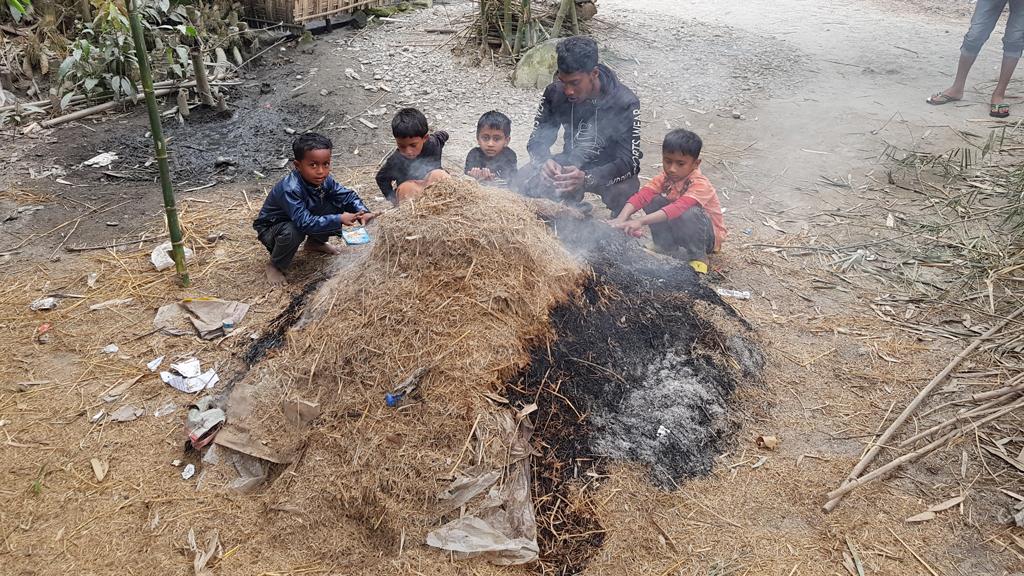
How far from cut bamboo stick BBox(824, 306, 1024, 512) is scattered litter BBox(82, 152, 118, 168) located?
714cm

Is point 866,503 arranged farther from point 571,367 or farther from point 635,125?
point 635,125

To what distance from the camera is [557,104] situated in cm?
514

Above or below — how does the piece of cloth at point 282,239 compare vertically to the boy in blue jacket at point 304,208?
below

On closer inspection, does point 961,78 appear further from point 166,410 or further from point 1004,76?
point 166,410

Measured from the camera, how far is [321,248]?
15.2 feet

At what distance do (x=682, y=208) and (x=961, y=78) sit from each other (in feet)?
20.0

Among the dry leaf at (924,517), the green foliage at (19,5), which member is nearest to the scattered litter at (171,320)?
the green foliage at (19,5)

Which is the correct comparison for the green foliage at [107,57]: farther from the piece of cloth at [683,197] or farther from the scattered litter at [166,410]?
the piece of cloth at [683,197]

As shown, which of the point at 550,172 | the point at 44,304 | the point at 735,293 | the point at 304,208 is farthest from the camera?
the point at 550,172

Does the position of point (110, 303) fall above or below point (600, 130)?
below

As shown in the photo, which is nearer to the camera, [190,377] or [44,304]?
[190,377]

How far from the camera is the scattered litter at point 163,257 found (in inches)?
175

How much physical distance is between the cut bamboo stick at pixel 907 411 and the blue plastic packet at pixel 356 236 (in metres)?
3.04

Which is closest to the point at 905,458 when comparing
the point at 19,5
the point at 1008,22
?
the point at 19,5
